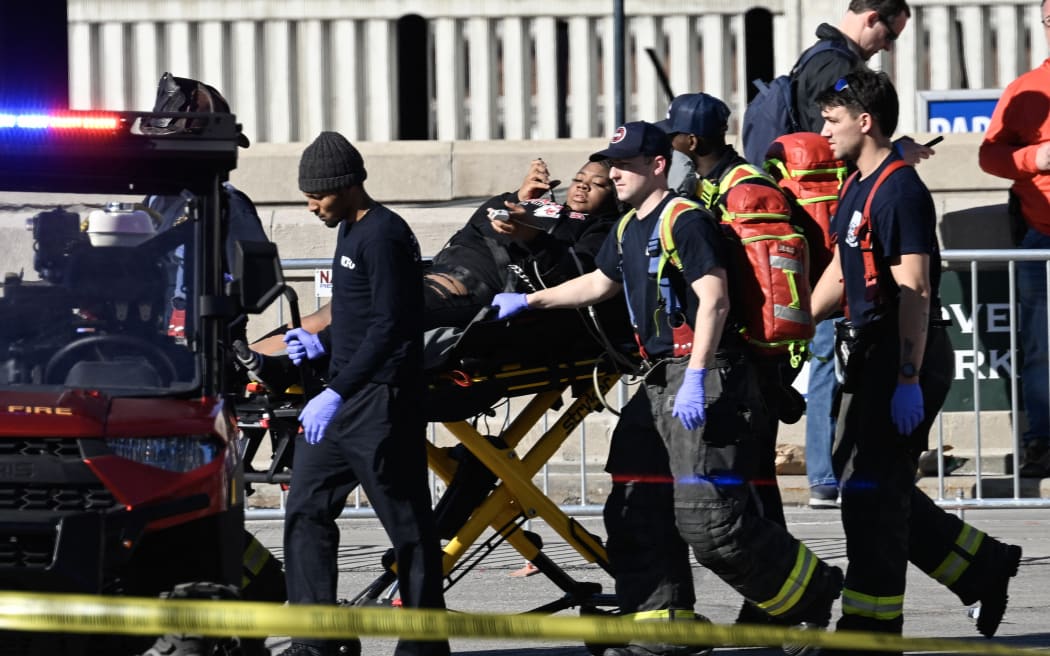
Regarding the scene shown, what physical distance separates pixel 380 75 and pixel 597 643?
24.7 feet

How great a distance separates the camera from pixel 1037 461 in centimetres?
966

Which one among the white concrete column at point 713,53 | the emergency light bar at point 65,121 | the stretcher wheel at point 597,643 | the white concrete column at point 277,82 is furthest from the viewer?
the white concrete column at point 713,53

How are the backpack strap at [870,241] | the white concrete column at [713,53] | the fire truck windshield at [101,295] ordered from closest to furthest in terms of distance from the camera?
the fire truck windshield at [101,295] → the backpack strap at [870,241] → the white concrete column at [713,53]

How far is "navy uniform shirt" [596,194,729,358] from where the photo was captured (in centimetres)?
615

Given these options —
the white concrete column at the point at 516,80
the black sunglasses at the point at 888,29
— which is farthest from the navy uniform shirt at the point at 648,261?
the white concrete column at the point at 516,80

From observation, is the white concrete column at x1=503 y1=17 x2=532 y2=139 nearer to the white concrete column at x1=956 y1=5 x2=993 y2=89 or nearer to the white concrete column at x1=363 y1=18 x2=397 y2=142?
the white concrete column at x1=363 y1=18 x2=397 y2=142

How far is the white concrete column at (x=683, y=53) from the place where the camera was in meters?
13.2

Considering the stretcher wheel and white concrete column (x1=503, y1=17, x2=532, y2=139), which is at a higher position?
white concrete column (x1=503, y1=17, x2=532, y2=139)

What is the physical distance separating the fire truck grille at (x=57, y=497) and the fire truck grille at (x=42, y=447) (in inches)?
3.4

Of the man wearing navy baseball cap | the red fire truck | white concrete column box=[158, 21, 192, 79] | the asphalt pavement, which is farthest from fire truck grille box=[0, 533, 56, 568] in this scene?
white concrete column box=[158, 21, 192, 79]

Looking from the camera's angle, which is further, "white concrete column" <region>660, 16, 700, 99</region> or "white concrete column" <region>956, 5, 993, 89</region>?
"white concrete column" <region>660, 16, 700, 99</region>

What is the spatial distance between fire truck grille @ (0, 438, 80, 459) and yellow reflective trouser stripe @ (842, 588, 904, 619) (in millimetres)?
2728

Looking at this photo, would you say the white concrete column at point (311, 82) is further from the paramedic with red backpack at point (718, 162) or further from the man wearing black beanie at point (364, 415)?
the man wearing black beanie at point (364, 415)

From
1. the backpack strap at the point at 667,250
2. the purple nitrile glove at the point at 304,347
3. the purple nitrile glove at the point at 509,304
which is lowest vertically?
the purple nitrile glove at the point at 304,347
